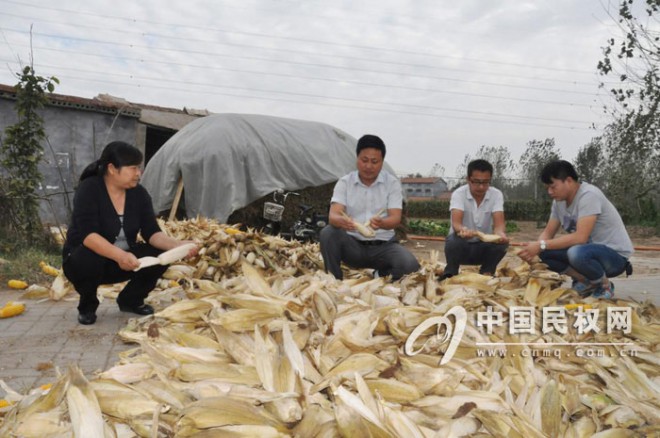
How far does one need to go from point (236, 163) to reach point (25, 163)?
388 centimetres

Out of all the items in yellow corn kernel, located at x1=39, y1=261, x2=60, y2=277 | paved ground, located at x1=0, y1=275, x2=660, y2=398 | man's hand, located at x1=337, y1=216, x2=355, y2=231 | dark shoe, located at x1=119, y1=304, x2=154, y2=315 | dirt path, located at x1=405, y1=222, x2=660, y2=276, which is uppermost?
man's hand, located at x1=337, y1=216, x2=355, y2=231

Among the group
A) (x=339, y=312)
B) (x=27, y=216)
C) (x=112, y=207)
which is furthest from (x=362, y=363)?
(x=27, y=216)

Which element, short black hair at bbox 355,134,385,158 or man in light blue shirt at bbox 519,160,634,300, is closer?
man in light blue shirt at bbox 519,160,634,300

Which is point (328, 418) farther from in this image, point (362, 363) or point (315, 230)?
point (315, 230)

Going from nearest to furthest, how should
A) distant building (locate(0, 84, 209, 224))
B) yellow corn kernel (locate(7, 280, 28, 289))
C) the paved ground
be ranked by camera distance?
the paved ground, yellow corn kernel (locate(7, 280, 28, 289)), distant building (locate(0, 84, 209, 224))

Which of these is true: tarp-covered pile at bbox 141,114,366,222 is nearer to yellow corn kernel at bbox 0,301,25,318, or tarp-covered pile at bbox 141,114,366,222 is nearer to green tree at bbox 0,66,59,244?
green tree at bbox 0,66,59,244

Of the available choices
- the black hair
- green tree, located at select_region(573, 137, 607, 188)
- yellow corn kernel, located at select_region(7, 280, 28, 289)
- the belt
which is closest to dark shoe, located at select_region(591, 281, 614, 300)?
the belt

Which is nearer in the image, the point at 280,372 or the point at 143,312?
the point at 280,372

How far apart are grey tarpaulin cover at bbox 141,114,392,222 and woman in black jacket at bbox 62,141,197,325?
5734 mm

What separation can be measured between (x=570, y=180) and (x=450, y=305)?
1.86 metres

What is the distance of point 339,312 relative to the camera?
307 centimetres

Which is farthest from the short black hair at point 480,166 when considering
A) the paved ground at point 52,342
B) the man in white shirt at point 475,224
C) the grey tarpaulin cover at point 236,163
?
the grey tarpaulin cover at point 236,163

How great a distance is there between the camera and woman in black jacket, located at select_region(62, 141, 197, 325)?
3824 millimetres

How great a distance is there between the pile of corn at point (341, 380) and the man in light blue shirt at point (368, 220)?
1196 millimetres
